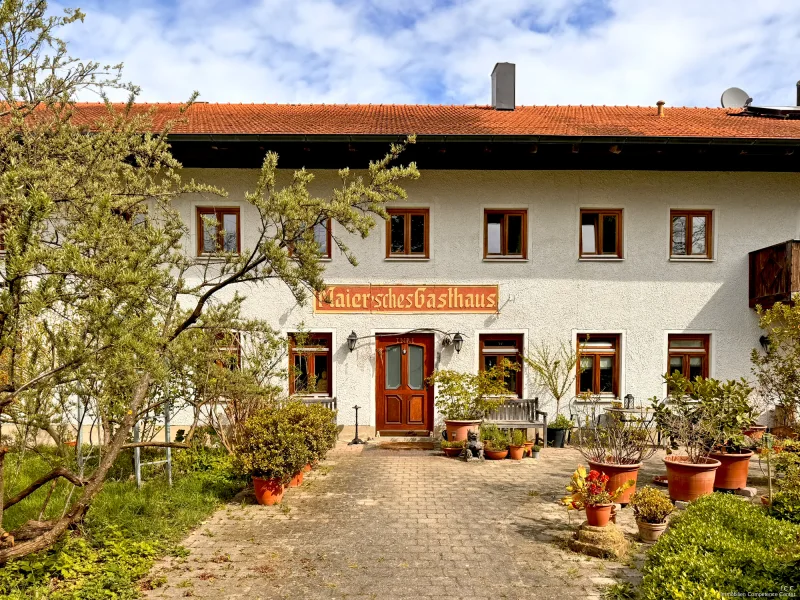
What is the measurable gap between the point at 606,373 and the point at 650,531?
6291 millimetres

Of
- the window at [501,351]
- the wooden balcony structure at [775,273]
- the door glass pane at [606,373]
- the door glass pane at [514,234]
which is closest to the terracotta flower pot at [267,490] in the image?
the window at [501,351]

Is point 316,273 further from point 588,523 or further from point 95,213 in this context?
point 588,523

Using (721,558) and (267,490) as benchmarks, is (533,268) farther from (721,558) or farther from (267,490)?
(721,558)

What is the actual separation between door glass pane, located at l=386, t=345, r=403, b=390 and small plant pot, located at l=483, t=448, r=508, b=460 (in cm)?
247

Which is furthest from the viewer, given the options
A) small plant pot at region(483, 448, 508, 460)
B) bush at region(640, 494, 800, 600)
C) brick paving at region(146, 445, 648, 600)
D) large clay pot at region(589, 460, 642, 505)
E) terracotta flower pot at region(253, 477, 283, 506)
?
small plant pot at region(483, 448, 508, 460)

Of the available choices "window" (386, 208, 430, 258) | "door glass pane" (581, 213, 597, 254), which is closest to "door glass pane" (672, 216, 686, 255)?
"door glass pane" (581, 213, 597, 254)

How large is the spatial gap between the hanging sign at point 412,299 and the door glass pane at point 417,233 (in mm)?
801

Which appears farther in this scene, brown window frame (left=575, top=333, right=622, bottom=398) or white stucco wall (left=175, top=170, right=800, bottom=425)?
brown window frame (left=575, top=333, right=622, bottom=398)

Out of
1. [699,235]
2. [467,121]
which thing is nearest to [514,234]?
[467,121]

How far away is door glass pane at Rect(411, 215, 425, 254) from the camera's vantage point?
37.7 ft

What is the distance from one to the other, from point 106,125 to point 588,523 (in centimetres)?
601

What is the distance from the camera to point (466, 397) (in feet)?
34.3

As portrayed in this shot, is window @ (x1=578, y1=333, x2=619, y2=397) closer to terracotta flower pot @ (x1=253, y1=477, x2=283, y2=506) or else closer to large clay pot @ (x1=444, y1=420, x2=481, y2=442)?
large clay pot @ (x1=444, y1=420, x2=481, y2=442)

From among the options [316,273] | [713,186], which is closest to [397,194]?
[316,273]
